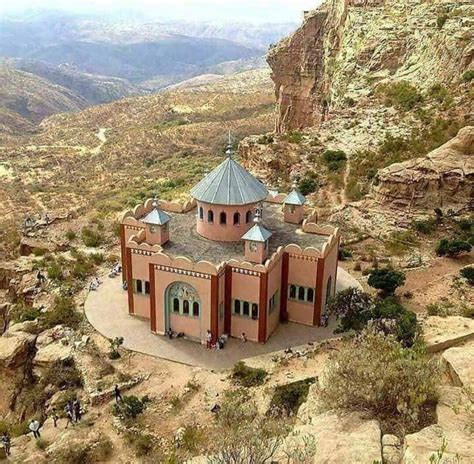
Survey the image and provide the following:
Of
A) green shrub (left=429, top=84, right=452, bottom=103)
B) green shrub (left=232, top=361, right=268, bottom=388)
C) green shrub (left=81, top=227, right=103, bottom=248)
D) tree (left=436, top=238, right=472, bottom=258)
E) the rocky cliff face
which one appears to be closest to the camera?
green shrub (left=232, top=361, right=268, bottom=388)

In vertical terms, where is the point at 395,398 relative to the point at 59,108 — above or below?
above

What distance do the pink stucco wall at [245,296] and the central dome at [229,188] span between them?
3.83 metres

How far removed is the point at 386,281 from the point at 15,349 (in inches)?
771

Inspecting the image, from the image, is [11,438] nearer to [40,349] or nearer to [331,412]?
[40,349]

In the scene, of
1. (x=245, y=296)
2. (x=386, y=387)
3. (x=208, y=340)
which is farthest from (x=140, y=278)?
(x=386, y=387)

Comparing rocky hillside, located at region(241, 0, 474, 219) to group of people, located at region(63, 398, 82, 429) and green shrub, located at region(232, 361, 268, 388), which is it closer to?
green shrub, located at region(232, 361, 268, 388)

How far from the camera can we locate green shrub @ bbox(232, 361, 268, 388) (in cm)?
2415

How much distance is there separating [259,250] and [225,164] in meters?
4.91

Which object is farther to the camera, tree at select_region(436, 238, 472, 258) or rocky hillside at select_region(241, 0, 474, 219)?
rocky hillside at select_region(241, 0, 474, 219)

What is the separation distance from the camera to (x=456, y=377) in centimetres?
1576

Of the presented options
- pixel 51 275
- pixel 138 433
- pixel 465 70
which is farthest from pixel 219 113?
pixel 138 433

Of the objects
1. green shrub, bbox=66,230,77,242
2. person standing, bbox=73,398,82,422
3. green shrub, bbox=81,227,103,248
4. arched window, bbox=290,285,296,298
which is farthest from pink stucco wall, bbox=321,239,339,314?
green shrub, bbox=66,230,77,242

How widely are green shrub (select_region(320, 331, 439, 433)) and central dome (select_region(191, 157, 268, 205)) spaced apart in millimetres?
12922

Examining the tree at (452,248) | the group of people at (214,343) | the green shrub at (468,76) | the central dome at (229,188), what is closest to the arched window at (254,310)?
the group of people at (214,343)
